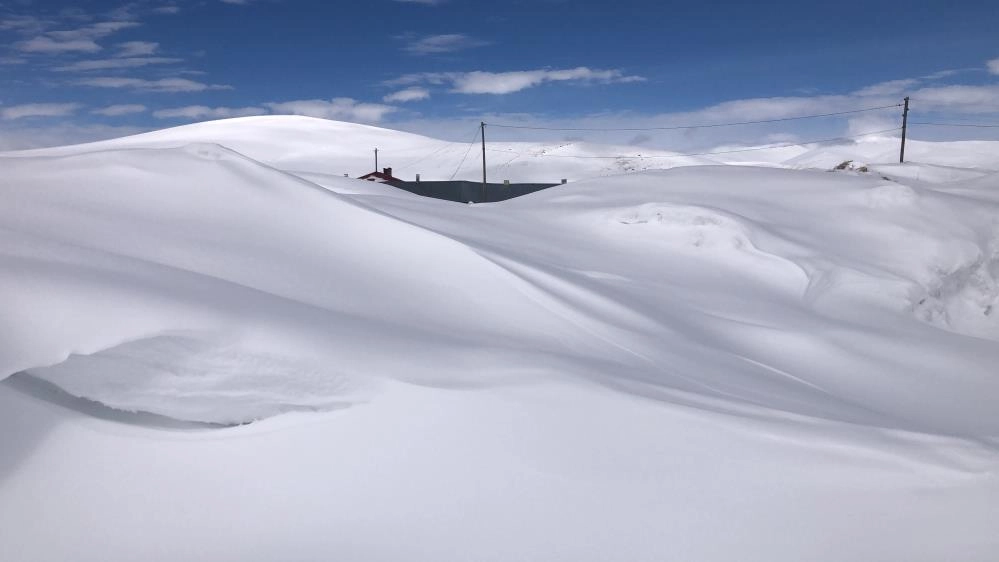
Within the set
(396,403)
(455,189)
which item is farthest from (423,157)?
(396,403)

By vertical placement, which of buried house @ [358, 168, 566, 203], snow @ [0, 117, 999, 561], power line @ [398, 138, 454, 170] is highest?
power line @ [398, 138, 454, 170]

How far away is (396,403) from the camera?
211cm

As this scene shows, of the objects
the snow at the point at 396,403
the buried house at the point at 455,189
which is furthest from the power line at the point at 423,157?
the snow at the point at 396,403

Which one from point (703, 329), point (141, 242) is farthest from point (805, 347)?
point (141, 242)

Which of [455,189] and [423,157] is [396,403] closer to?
[455,189]

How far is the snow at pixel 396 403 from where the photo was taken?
179 cm

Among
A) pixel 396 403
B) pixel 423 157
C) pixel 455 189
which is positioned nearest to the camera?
pixel 396 403

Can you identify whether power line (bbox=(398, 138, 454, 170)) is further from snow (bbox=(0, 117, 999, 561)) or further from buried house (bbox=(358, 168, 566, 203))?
snow (bbox=(0, 117, 999, 561))

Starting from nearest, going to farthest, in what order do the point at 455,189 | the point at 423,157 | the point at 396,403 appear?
the point at 396,403 < the point at 455,189 < the point at 423,157

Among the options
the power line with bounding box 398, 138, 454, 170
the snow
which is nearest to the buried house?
the power line with bounding box 398, 138, 454, 170

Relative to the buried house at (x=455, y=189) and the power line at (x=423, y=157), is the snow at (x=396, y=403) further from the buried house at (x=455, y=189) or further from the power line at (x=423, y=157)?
the power line at (x=423, y=157)

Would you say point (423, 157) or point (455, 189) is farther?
point (423, 157)

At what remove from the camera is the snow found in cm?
179

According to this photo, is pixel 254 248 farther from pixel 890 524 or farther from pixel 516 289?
pixel 890 524
